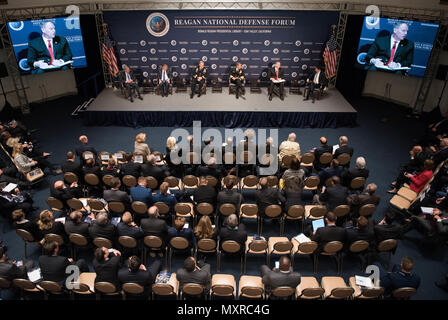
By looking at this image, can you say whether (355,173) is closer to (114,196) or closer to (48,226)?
(114,196)

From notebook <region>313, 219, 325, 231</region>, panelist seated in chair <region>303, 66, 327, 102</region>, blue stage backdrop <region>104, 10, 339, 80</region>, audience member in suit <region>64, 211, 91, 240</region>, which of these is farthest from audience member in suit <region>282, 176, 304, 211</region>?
blue stage backdrop <region>104, 10, 339, 80</region>

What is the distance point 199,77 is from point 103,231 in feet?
28.9

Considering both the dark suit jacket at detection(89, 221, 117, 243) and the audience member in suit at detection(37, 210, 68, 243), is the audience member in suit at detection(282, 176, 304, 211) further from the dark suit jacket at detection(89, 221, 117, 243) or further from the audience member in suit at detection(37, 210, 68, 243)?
the audience member in suit at detection(37, 210, 68, 243)

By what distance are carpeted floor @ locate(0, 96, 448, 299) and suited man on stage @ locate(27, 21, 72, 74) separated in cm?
186

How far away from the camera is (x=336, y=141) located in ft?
38.5

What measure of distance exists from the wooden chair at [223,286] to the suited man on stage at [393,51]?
11014 millimetres

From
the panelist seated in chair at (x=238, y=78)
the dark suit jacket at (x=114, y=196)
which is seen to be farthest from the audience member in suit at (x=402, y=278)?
the panelist seated in chair at (x=238, y=78)

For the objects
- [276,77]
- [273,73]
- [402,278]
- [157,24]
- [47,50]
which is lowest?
[402,278]

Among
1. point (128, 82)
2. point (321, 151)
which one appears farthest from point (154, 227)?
point (128, 82)

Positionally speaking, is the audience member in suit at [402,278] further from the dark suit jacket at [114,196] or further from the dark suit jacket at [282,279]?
the dark suit jacket at [114,196]

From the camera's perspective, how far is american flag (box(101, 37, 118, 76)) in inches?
544

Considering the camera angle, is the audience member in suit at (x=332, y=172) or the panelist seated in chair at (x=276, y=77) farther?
the panelist seated in chair at (x=276, y=77)

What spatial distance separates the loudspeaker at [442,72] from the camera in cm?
1255
